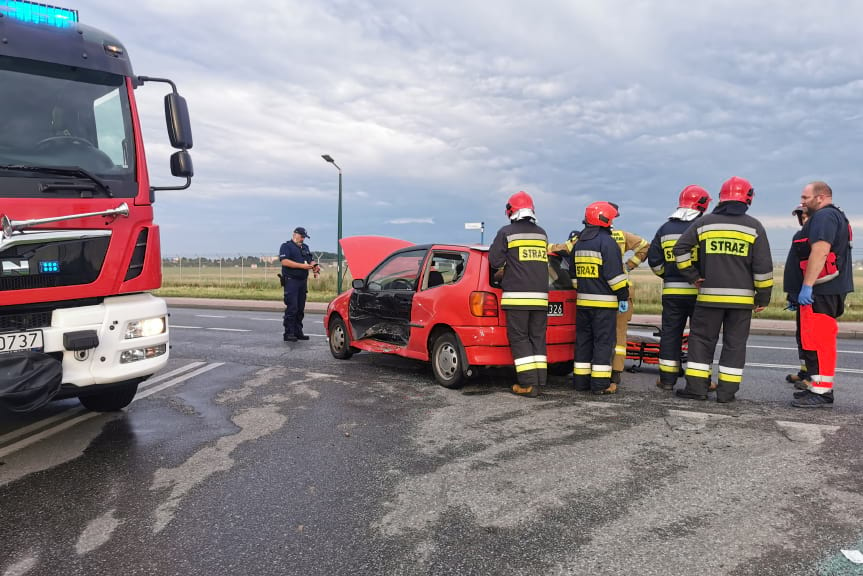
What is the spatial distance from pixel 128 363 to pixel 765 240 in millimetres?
5378

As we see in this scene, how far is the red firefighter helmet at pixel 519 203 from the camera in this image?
601 cm

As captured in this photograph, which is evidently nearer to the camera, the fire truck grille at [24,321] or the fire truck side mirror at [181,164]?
the fire truck grille at [24,321]

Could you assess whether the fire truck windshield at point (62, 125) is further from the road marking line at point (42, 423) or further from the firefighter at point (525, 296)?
the firefighter at point (525, 296)

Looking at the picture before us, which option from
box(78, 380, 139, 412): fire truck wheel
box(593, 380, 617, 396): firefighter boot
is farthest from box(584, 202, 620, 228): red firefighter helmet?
box(78, 380, 139, 412): fire truck wheel

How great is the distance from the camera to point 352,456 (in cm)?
402

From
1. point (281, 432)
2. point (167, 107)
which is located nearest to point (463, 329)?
point (281, 432)

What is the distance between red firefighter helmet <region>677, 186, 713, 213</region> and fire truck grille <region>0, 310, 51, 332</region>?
5795 millimetres

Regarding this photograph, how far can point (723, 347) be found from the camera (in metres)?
5.44

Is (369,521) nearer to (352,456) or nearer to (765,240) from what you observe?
(352,456)

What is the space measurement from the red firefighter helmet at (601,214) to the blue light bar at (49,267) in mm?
4625

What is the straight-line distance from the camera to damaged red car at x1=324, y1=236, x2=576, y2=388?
589cm

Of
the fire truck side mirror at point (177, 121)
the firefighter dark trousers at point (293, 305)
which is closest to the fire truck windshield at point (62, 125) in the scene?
the fire truck side mirror at point (177, 121)

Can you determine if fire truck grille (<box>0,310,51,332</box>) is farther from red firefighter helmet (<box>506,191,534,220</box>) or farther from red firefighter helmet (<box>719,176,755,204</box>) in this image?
red firefighter helmet (<box>719,176,755,204</box>)

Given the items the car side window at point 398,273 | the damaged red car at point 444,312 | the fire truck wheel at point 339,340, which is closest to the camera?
the damaged red car at point 444,312
